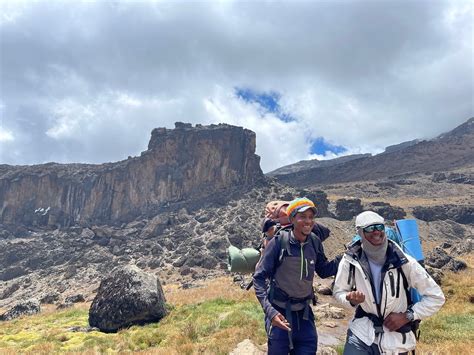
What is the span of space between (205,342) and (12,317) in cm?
1496

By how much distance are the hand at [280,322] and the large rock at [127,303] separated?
30.2 feet

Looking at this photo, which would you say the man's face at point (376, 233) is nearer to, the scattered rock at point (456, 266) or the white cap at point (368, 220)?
the white cap at point (368, 220)

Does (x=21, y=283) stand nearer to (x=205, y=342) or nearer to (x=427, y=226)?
(x=205, y=342)

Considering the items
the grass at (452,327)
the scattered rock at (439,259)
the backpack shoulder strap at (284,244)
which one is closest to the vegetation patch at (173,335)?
the grass at (452,327)

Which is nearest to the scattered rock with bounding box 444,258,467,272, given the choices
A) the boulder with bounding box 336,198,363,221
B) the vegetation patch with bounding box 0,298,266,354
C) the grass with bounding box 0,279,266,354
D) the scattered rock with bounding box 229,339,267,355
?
the grass with bounding box 0,279,266,354

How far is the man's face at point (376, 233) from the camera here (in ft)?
10.4

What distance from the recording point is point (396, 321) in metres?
3.03

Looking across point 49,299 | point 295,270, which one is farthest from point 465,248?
point 49,299

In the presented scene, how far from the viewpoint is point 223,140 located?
89.7 metres

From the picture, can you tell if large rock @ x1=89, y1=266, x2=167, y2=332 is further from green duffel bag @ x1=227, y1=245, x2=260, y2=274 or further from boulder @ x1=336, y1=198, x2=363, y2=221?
boulder @ x1=336, y1=198, x2=363, y2=221

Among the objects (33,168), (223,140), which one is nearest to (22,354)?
(223,140)

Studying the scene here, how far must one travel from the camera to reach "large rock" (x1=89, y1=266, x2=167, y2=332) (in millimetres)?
11414

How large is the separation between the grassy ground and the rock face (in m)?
67.8

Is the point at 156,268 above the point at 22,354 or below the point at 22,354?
below
